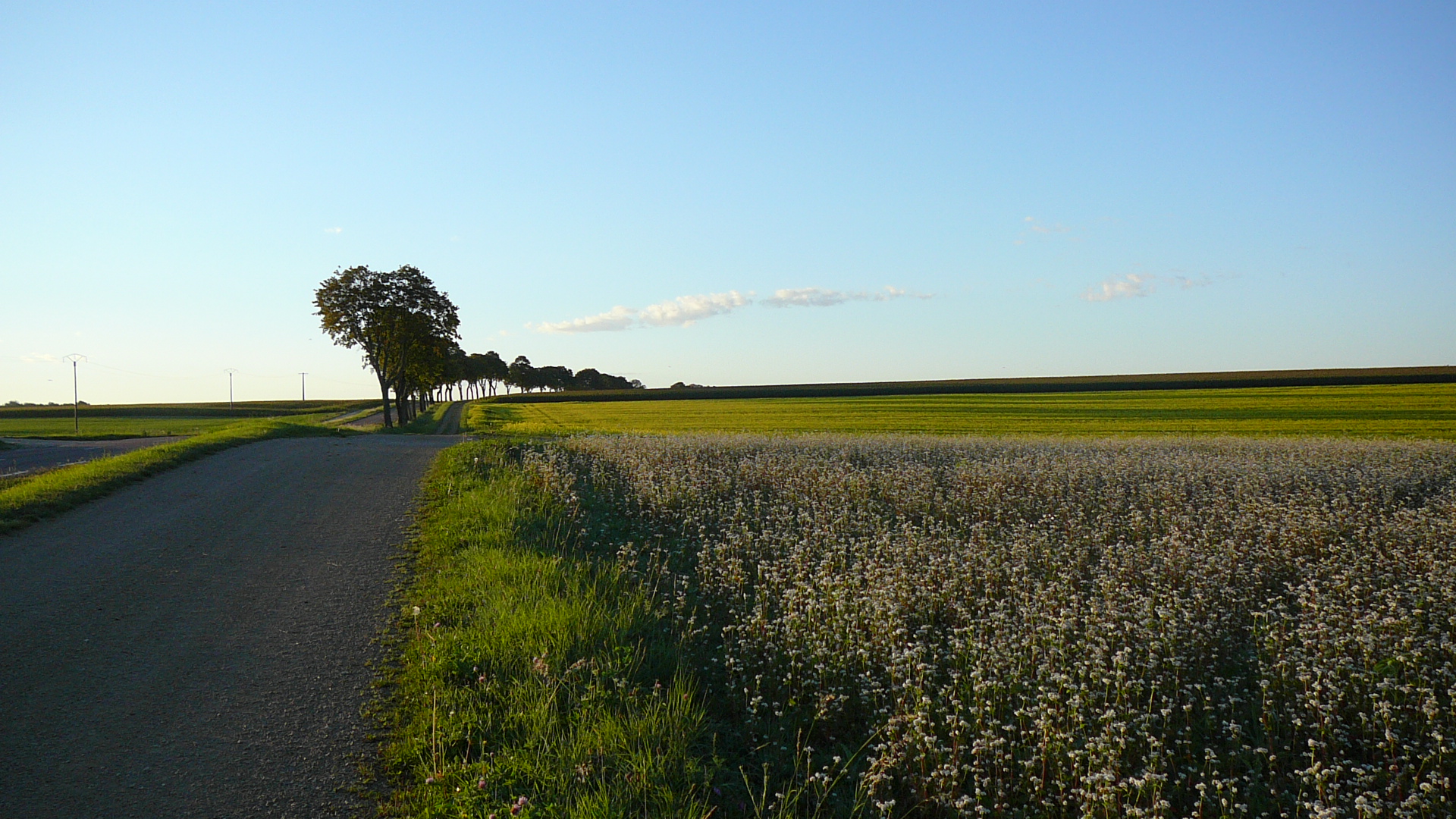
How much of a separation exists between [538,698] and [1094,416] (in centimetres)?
3645

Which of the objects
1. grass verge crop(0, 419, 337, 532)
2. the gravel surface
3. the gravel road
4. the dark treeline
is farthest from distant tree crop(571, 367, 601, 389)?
the gravel road

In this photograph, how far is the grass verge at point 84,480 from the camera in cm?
1114

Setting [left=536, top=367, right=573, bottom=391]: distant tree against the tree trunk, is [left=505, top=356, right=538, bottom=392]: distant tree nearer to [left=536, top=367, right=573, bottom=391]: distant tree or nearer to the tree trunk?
[left=536, top=367, right=573, bottom=391]: distant tree

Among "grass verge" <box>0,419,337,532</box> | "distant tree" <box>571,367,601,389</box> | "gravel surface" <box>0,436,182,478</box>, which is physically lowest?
"gravel surface" <box>0,436,182,478</box>

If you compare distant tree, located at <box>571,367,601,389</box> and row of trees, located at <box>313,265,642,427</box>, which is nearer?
row of trees, located at <box>313,265,642,427</box>

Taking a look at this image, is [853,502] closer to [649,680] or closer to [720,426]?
[649,680]

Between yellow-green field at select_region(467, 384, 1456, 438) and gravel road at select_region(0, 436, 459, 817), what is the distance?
59.2 ft

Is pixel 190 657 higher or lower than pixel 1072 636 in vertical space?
higher

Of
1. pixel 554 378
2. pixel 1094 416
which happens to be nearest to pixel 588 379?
pixel 554 378

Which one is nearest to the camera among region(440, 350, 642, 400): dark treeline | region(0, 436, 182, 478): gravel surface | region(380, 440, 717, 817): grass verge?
region(380, 440, 717, 817): grass verge

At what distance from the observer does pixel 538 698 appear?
5.30 m

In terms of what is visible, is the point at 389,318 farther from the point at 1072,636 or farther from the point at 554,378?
the point at 554,378

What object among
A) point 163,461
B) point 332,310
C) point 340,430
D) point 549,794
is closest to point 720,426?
point 340,430

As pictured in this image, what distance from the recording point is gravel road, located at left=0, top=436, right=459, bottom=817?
14.4 feet
